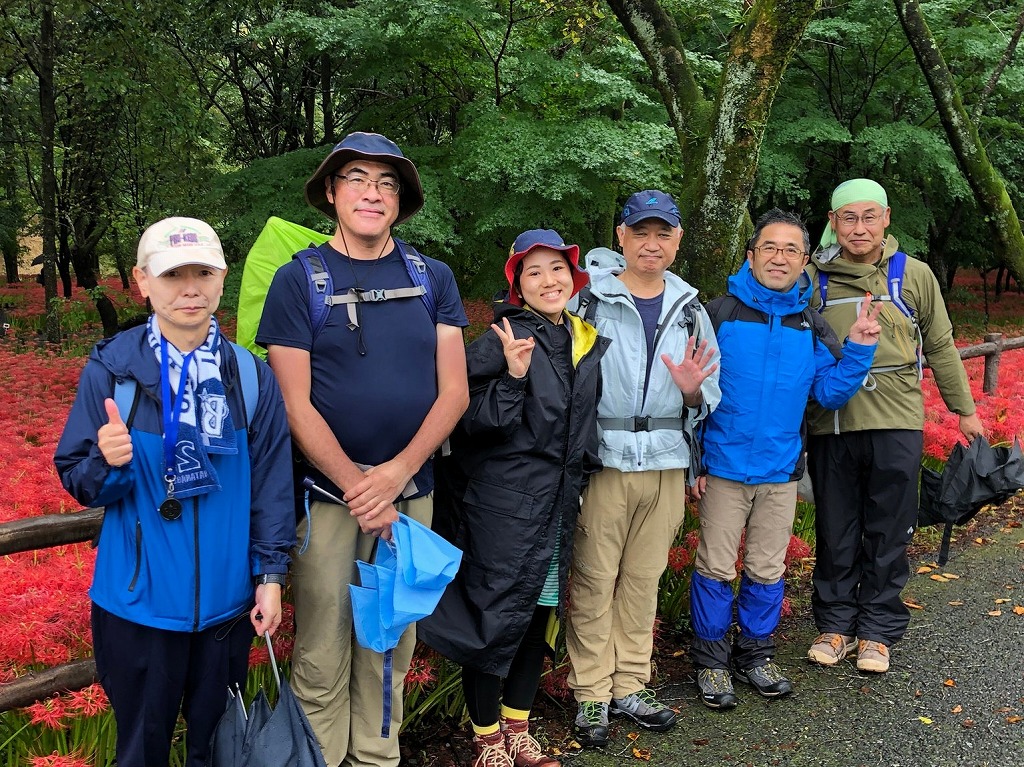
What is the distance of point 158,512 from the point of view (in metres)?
2.00

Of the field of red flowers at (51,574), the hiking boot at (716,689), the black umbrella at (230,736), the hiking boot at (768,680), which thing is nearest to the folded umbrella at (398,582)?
the black umbrella at (230,736)

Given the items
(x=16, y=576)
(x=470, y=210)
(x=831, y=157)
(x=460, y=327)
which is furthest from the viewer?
(x=831, y=157)

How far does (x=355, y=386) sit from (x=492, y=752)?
4.76 ft

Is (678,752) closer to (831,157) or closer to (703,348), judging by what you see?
(703,348)

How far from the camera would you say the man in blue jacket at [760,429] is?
338 cm

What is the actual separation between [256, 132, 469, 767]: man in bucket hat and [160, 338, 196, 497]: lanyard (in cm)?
38

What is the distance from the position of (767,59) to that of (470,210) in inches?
143

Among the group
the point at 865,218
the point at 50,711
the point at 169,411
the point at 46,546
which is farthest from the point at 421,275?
the point at 865,218

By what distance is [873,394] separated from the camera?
12.0 ft

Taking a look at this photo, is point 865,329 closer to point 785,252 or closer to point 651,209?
point 785,252

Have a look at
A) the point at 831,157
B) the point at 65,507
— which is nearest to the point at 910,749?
the point at 65,507

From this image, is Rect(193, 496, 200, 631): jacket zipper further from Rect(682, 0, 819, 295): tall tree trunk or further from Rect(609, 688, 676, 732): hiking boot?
Rect(682, 0, 819, 295): tall tree trunk

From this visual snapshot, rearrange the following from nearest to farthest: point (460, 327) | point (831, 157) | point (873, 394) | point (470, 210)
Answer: point (460, 327) < point (873, 394) < point (470, 210) < point (831, 157)

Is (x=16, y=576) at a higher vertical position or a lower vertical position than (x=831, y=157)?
lower
